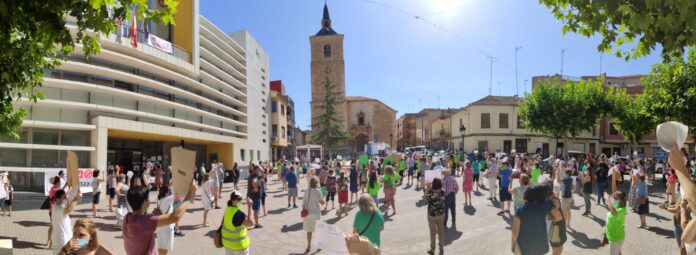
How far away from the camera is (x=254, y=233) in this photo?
1040cm

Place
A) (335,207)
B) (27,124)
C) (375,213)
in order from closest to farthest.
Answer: (375,213), (335,207), (27,124)

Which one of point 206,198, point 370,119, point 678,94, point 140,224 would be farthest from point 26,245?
point 370,119

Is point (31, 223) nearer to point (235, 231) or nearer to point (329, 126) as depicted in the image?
point (235, 231)

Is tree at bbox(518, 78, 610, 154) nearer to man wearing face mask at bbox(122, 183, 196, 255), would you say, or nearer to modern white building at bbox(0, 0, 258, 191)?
modern white building at bbox(0, 0, 258, 191)

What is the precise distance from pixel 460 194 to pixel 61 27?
16110mm

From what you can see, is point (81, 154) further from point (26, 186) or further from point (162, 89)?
point (162, 89)

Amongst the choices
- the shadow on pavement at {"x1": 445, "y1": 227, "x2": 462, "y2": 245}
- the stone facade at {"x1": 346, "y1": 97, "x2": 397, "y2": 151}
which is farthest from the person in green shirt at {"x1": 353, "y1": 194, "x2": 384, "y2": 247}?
the stone facade at {"x1": 346, "y1": 97, "x2": 397, "y2": 151}

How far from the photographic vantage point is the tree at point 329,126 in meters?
60.2

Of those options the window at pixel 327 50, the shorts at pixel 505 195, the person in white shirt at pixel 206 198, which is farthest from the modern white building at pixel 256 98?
the shorts at pixel 505 195

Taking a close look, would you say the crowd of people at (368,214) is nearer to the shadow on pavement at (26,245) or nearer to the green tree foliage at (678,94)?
the shadow on pavement at (26,245)

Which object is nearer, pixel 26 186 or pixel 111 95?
pixel 26 186

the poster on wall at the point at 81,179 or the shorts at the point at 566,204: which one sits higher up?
the poster on wall at the point at 81,179

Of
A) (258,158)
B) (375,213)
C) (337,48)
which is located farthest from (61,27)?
(337,48)

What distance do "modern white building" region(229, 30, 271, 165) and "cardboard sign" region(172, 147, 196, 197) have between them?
31.1 meters
